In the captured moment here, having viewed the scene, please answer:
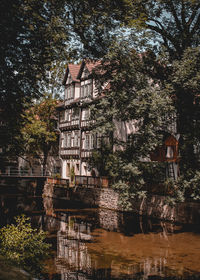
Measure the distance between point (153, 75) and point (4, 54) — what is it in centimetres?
1242

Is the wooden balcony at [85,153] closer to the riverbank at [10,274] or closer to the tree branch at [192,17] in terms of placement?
the tree branch at [192,17]

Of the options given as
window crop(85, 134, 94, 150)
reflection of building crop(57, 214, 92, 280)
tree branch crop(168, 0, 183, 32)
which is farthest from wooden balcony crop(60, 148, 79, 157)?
tree branch crop(168, 0, 183, 32)

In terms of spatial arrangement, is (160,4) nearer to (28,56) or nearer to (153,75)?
(153,75)

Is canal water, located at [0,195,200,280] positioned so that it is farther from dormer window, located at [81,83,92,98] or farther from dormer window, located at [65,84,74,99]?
dormer window, located at [65,84,74,99]

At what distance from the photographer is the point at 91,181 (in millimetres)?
26609

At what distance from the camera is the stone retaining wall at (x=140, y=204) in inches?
693

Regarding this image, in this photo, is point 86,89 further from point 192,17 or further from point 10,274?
point 10,274

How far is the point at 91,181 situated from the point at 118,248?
14.4m

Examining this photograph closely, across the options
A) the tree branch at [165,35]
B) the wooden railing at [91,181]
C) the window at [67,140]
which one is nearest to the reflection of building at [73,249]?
the wooden railing at [91,181]

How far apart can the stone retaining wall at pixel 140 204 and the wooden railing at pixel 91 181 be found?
1.37 ft

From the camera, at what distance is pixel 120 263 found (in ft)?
33.3

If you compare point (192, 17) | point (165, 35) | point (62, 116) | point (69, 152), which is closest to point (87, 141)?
point (69, 152)

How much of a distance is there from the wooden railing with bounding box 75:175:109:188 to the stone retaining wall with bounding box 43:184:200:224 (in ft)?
1.37

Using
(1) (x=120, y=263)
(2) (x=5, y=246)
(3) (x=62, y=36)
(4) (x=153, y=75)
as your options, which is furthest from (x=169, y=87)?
(2) (x=5, y=246)
